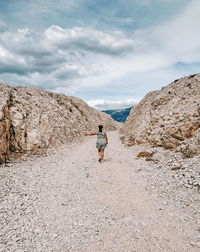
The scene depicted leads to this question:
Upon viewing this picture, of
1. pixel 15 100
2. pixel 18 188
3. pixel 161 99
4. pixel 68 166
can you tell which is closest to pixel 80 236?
pixel 18 188

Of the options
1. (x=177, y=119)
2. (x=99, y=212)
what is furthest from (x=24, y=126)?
(x=177, y=119)

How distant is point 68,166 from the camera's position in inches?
563

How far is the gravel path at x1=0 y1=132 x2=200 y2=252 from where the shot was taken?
5426 millimetres

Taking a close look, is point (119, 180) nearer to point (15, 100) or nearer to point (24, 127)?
point (24, 127)

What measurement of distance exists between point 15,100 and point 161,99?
19.7 m

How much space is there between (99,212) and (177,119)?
15957 millimetres

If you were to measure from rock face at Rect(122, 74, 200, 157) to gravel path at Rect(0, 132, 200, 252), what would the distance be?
5.87 metres

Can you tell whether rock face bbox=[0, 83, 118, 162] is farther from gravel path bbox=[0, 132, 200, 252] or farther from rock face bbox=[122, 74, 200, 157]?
rock face bbox=[122, 74, 200, 157]

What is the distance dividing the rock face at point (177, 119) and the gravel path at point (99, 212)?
587 centimetres

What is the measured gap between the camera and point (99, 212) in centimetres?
722

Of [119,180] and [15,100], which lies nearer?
[119,180]

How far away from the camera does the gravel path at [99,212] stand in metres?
5.43

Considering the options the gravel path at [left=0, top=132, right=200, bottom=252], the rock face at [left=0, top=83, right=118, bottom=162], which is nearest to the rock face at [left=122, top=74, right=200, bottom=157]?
the gravel path at [left=0, top=132, right=200, bottom=252]

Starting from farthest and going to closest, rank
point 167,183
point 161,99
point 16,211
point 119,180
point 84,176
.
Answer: point 161,99
point 84,176
point 119,180
point 167,183
point 16,211
